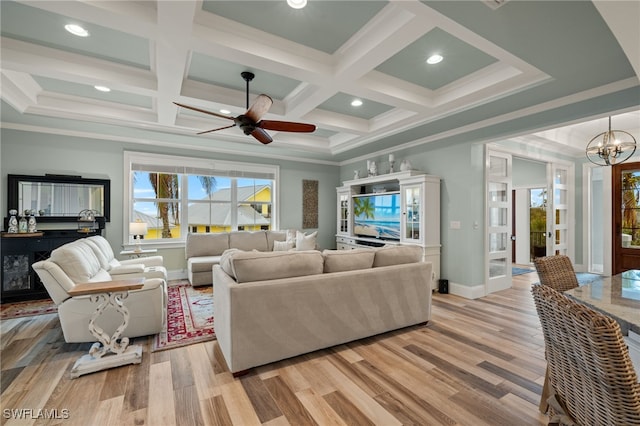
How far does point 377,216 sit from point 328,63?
3.42 m

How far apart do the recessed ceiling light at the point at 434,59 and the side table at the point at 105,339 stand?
3.37m

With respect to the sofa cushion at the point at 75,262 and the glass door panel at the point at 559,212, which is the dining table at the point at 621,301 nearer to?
the sofa cushion at the point at 75,262

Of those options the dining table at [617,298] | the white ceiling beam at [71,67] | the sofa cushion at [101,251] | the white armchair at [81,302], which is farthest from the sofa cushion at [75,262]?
the dining table at [617,298]

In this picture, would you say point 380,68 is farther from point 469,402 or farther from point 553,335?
point 469,402

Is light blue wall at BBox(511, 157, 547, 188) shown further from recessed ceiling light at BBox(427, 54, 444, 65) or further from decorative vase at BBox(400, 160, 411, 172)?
recessed ceiling light at BBox(427, 54, 444, 65)

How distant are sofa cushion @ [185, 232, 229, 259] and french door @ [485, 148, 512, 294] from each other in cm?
474

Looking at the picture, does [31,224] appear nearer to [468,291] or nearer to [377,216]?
[377,216]

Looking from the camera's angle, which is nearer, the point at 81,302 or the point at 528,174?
the point at 81,302

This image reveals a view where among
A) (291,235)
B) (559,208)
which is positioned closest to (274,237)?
(291,235)

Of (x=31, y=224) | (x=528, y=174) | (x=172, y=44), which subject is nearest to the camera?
(x=172, y=44)

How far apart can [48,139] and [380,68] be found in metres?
5.24

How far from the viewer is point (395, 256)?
3.05 m

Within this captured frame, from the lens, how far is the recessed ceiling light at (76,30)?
2.35 meters

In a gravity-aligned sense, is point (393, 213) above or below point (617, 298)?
above
